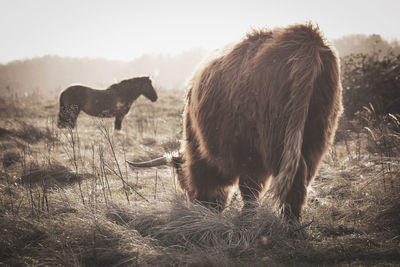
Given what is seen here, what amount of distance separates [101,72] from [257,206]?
110 feet

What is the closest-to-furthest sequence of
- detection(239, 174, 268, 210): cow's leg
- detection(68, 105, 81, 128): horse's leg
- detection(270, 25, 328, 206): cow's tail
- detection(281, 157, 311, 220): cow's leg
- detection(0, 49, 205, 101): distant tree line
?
detection(270, 25, 328, 206): cow's tail → detection(281, 157, 311, 220): cow's leg → detection(239, 174, 268, 210): cow's leg → detection(68, 105, 81, 128): horse's leg → detection(0, 49, 205, 101): distant tree line

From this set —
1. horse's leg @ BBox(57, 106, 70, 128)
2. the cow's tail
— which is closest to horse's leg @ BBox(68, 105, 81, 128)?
horse's leg @ BBox(57, 106, 70, 128)

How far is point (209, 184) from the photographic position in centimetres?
273

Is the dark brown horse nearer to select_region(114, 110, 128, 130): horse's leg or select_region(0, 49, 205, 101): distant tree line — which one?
select_region(114, 110, 128, 130): horse's leg

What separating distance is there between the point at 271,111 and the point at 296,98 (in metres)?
0.18

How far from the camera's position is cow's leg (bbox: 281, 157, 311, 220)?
86.0 inches

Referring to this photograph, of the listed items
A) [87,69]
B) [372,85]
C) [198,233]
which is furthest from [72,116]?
[87,69]

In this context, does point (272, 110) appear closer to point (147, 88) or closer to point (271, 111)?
point (271, 111)

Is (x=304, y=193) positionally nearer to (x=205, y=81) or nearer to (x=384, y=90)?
(x=205, y=81)

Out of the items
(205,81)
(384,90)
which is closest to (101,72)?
(384,90)

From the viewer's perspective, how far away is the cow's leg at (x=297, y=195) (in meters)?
2.19

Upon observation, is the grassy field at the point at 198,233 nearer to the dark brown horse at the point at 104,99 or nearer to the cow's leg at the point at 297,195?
the cow's leg at the point at 297,195

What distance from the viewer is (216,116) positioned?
2.40 meters

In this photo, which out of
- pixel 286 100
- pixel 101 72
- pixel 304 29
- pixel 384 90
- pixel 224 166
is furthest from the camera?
pixel 101 72
